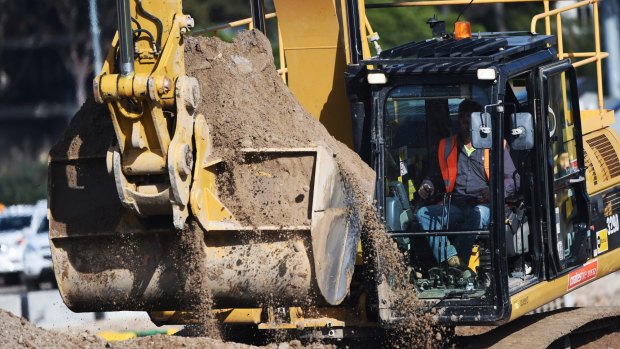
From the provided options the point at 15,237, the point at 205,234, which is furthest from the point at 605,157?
the point at 15,237

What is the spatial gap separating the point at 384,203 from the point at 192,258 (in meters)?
1.46

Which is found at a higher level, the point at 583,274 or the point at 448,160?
the point at 448,160

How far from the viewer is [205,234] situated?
707 centimetres

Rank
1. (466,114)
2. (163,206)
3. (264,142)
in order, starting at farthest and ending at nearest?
(466,114) → (264,142) → (163,206)

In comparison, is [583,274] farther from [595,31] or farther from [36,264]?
[36,264]

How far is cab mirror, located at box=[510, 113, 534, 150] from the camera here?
25.8 ft

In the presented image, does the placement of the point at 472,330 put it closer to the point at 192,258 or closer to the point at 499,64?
the point at 499,64

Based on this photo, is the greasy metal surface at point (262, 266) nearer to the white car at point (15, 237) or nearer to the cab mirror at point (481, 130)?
the cab mirror at point (481, 130)

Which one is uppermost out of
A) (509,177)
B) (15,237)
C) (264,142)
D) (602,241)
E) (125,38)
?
(125,38)

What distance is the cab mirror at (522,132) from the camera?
7875 millimetres

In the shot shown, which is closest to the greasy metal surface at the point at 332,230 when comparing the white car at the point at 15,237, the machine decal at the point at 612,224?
the machine decal at the point at 612,224

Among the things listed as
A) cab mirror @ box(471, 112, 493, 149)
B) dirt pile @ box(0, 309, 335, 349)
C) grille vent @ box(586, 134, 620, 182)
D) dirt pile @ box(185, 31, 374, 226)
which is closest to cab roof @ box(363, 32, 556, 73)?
cab mirror @ box(471, 112, 493, 149)

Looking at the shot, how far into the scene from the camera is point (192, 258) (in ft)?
23.2

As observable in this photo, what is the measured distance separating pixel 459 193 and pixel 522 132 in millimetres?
558
